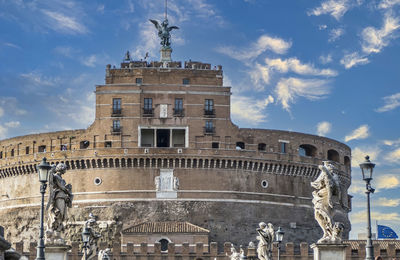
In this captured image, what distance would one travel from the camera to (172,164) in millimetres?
72375

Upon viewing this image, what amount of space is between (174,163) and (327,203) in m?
49.9

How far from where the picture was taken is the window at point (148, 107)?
7350 cm

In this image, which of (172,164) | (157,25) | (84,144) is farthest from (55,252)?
(157,25)

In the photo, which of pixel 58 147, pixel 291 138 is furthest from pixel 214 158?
pixel 58 147

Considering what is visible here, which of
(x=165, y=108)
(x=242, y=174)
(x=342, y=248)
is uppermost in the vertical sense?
(x=165, y=108)

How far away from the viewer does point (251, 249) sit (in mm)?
53312

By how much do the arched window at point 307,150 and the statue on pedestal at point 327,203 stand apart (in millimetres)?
54914

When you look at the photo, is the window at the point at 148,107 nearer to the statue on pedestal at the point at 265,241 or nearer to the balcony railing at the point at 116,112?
the balcony railing at the point at 116,112

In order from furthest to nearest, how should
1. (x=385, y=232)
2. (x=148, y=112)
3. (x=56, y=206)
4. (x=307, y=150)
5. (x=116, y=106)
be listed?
(x=385, y=232) < (x=307, y=150) < (x=116, y=106) < (x=148, y=112) < (x=56, y=206)

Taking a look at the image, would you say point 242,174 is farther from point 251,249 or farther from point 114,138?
point 251,249

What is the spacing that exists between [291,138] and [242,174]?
20.1 feet

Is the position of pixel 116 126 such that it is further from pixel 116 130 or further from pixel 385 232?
pixel 385 232

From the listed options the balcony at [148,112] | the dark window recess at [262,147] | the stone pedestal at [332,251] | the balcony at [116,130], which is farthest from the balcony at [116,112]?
the stone pedestal at [332,251]

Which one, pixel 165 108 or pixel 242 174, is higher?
pixel 165 108
